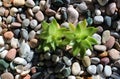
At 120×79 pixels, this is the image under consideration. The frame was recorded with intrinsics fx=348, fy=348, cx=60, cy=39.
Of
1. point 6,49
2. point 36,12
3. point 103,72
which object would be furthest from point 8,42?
point 103,72

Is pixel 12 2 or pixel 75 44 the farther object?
pixel 12 2

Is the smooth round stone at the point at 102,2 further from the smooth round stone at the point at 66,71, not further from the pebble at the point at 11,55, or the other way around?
the pebble at the point at 11,55

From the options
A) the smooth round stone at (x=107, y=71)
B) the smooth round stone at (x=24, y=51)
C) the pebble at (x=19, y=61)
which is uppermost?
the smooth round stone at (x=24, y=51)

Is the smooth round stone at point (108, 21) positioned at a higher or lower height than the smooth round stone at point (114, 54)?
higher

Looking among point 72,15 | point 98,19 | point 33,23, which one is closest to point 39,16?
point 33,23

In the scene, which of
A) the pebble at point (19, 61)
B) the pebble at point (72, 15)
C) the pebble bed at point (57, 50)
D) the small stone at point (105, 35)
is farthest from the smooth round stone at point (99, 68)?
the pebble at point (19, 61)

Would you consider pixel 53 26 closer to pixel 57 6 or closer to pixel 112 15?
pixel 57 6
